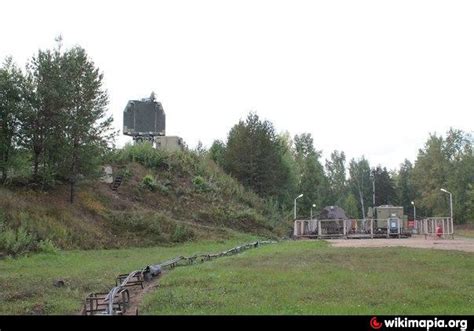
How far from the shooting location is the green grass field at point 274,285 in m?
10.9

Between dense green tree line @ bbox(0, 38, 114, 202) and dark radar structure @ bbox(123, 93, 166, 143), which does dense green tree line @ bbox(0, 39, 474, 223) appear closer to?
dense green tree line @ bbox(0, 38, 114, 202)

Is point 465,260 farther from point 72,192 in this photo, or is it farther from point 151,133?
point 151,133

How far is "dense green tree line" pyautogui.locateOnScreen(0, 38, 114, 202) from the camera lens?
30734mm

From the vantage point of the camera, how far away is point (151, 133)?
2068 inches

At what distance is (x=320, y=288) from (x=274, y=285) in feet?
4.12

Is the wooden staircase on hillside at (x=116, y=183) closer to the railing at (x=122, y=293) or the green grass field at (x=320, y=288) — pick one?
the railing at (x=122, y=293)

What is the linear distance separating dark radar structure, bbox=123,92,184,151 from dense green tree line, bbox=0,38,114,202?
17611mm

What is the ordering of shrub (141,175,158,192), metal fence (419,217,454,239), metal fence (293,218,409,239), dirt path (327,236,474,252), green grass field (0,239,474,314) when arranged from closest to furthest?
green grass field (0,239,474,314), dirt path (327,236,474,252), shrub (141,175,158,192), metal fence (419,217,454,239), metal fence (293,218,409,239)

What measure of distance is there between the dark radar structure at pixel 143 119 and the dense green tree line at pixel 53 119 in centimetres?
1759

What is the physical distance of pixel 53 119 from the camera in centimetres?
3133

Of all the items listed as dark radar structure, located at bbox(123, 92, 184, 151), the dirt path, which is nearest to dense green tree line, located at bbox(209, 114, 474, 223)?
dark radar structure, located at bbox(123, 92, 184, 151)

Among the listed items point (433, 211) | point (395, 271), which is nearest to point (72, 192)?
point (395, 271)

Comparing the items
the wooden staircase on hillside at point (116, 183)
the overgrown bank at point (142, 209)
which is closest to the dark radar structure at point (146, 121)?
the overgrown bank at point (142, 209)

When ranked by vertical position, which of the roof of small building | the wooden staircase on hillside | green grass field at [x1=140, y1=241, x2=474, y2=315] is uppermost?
the wooden staircase on hillside
